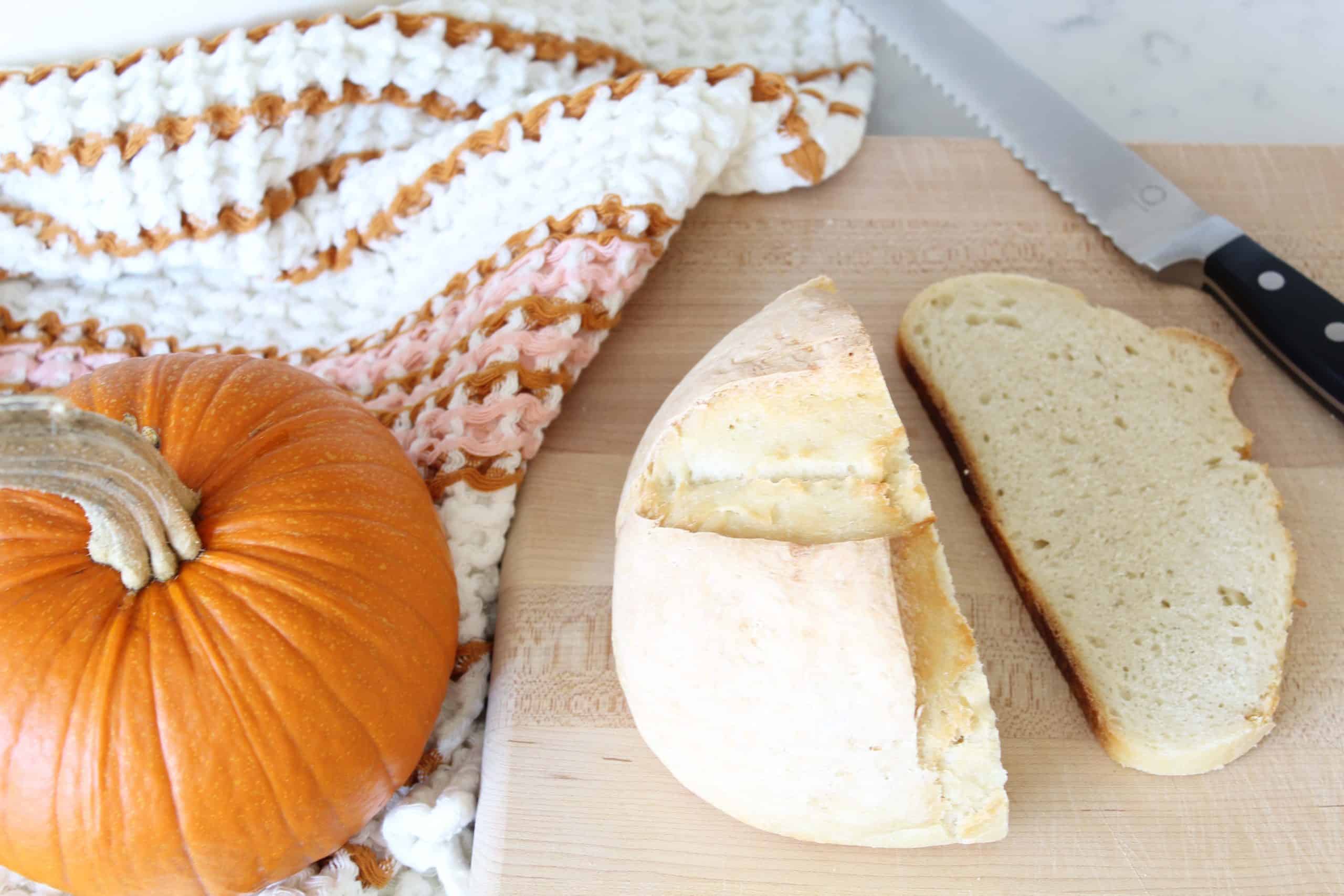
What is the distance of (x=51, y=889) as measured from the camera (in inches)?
49.4

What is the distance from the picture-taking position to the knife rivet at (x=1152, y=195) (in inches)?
67.6

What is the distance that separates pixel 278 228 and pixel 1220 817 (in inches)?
60.7

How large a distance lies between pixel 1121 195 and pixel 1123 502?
57 centimetres

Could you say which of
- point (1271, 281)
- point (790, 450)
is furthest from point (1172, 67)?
point (790, 450)

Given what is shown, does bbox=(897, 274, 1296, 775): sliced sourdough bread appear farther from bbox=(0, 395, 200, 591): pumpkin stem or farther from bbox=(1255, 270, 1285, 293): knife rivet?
bbox=(0, 395, 200, 591): pumpkin stem

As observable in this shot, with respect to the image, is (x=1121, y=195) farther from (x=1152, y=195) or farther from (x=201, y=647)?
(x=201, y=647)

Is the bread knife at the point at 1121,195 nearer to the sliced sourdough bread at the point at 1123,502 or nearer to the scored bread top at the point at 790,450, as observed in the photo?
the sliced sourdough bread at the point at 1123,502

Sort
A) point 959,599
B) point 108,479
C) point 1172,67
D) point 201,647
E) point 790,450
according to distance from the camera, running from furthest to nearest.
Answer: point 1172,67 < point 959,599 < point 790,450 < point 201,647 < point 108,479

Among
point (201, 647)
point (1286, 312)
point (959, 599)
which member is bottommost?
point (959, 599)

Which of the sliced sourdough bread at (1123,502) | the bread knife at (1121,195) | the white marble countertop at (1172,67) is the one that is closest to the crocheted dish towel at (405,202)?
the bread knife at (1121,195)

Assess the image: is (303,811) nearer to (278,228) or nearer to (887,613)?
(887,613)

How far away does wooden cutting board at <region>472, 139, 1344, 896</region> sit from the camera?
1.22 meters

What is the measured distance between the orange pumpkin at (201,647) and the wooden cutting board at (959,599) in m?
0.20

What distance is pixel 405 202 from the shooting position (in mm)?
1688
